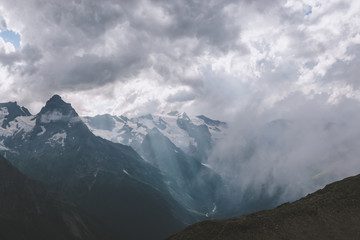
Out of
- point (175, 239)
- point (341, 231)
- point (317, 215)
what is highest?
point (175, 239)

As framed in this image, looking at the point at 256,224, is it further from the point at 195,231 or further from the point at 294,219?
the point at 195,231

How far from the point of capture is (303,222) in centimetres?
8312

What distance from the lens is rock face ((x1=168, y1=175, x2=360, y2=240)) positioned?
78.2 metres

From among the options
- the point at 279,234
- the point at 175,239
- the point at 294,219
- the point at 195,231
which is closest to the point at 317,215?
the point at 294,219

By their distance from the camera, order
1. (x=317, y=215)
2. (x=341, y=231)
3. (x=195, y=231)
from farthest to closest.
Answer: (x=195, y=231)
(x=317, y=215)
(x=341, y=231)

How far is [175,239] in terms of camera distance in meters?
88.1

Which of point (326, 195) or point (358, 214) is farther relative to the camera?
point (326, 195)

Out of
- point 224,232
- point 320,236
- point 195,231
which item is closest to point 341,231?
point 320,236

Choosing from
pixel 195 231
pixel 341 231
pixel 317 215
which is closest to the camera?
pixel 341 231

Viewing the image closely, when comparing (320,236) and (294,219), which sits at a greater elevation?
(294,219)

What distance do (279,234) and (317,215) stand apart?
11757 mm

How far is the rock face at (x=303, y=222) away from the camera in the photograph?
7819 cm

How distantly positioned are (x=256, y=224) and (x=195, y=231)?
16542mm

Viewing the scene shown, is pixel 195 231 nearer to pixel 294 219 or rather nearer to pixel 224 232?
pixel 224 232
